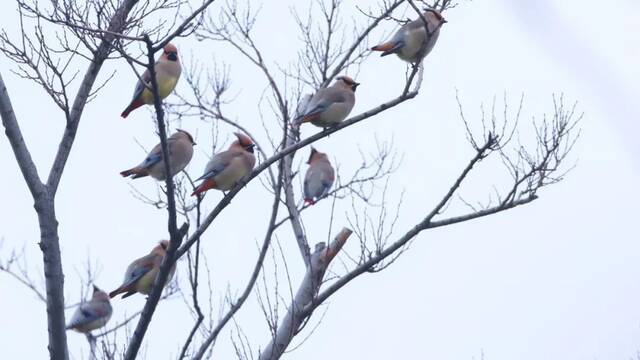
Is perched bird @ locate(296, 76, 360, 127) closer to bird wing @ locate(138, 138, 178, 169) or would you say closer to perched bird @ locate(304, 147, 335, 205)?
bird wing @ locate(138, 138, 178, 169)

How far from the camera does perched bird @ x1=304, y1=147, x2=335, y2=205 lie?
9.74m

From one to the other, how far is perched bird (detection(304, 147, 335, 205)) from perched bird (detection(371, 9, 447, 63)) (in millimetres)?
2092

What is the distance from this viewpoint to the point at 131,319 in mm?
7699

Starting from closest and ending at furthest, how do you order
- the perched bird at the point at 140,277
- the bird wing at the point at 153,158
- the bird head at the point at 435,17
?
1. the bird wing at the point at 153,158
2. the bird head at the point at 435,17
3. the perched bird at the point at 140,277

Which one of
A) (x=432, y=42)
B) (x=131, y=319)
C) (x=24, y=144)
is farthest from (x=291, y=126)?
(x=24, y=144)

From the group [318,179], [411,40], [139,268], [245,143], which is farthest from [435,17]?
[139,268]

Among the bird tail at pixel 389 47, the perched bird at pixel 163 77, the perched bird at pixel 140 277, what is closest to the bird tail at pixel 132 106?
the perched bird at pixel 163 77

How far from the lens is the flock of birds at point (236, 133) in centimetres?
711

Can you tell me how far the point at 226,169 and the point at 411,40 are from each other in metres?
1.58

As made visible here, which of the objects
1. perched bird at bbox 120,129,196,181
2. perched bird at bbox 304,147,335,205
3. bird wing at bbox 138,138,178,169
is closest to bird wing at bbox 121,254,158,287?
perched bird at bbox 120,129,196,181

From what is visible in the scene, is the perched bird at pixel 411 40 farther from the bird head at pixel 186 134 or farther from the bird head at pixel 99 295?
the bird head at pixel 99 295

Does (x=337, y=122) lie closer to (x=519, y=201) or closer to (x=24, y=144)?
(x=519, y=201)

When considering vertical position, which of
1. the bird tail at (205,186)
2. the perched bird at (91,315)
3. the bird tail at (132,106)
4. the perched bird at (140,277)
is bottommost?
the bird tail at (205,186)

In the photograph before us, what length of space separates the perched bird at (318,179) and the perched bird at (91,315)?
7.06ft
